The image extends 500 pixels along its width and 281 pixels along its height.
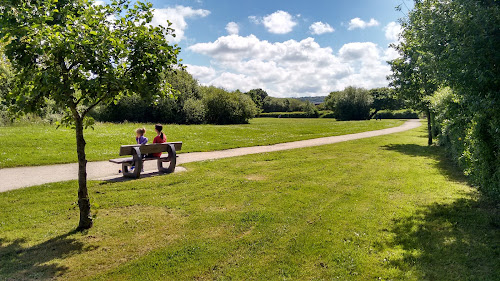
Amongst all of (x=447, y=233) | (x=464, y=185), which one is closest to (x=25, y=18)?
(x=447, y=233)

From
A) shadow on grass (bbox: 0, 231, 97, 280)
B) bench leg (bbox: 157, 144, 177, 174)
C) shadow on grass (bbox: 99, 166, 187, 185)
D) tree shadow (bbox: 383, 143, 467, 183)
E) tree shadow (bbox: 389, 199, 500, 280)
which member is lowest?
tree shadow (bbox: 389, 199, 500, 280)

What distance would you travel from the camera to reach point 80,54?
4.79 meters

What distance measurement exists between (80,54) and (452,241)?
22.4 ft

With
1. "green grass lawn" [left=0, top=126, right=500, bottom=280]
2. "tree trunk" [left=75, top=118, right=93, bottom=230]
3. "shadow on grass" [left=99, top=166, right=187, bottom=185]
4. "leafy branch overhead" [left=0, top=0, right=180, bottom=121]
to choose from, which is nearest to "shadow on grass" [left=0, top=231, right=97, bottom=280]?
"green grass lawn" [left=0, top=126, right=500, bottom=280]

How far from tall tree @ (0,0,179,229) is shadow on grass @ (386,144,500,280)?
5055 mm

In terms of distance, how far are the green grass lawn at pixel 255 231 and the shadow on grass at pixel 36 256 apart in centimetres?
2

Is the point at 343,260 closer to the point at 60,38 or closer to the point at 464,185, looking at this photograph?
the point at 60,38

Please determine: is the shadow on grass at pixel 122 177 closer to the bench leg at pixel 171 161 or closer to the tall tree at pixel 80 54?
the bench leg at pixel 171 161

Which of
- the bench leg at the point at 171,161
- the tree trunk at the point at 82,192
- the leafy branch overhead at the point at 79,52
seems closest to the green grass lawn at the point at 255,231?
the tree trunk at the point at 82,192

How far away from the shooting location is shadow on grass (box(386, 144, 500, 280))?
443 cm

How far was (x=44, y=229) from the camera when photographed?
571 cm

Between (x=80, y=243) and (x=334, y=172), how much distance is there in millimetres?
7839

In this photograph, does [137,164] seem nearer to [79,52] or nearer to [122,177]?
[122,177]

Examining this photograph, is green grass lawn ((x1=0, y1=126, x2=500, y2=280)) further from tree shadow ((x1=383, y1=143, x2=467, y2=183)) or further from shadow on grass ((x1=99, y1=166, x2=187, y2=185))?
tree shadow ((x1=383, y1=143, x2=467, y2=183))
